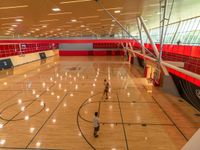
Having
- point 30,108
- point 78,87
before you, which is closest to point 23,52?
point 78,87

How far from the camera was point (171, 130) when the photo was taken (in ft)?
30.2

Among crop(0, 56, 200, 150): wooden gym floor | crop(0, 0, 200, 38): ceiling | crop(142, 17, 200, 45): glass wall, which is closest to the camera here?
crop(0, 0, 200, 38): ceiling

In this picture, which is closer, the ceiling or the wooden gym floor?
the ceiling

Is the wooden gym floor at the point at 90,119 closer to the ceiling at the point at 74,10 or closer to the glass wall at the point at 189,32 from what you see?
the ceiling at the point at 74,10

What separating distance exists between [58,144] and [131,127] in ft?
11.9

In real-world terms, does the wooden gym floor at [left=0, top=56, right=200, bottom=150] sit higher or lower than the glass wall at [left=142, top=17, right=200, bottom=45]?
lower

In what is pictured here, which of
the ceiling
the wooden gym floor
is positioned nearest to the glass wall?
the ceiling

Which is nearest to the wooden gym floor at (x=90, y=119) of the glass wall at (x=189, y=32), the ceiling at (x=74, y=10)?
the ceiling at (x=74, y=10)

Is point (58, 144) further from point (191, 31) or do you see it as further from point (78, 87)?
point (191, 31)

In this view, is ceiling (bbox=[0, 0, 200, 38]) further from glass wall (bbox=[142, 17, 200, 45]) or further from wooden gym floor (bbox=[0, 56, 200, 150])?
wooden gym floor (bbox=[0, 56, 200, 150])

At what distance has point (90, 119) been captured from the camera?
408 inches

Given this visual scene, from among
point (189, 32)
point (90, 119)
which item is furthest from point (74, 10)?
point (189, 32)

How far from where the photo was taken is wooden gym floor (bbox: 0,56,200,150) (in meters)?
7.99

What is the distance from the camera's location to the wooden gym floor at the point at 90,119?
7.99 metres
